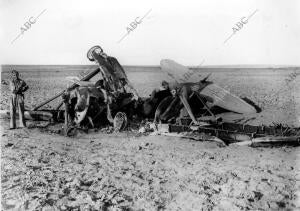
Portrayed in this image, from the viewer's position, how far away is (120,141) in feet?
27.6

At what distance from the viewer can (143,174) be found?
597 centimetres

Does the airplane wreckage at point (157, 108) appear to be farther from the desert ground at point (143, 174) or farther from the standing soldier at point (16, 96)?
the standing soldier at point (16, 96)

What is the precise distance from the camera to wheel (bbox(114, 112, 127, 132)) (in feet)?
31.7

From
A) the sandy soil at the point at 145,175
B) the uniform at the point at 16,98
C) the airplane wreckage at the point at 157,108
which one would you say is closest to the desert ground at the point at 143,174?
the sandy soil at the point at 145,175

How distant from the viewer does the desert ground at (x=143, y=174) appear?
491cm

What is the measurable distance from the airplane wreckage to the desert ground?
637 millimetres

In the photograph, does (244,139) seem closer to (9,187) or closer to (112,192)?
(112,192)

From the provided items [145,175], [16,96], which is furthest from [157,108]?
[145,175]

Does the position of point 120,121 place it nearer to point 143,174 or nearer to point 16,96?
point 16,96

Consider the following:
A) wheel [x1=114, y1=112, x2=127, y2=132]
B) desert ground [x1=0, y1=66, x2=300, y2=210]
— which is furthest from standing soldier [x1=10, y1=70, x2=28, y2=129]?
wheel [x1=114, y1=112, x2=127, y2=132]

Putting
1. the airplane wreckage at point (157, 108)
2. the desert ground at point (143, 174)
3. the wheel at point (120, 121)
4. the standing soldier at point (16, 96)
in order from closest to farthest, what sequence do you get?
the desert ground at point (143, 174) < the airplane wreckage at point (157, 108) < the standing soldier at point (16, 96) < the wheel at point (120, 121)

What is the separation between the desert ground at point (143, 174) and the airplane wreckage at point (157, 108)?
25.1 inches

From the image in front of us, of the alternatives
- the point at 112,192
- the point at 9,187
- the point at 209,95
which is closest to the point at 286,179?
the point at 112,192

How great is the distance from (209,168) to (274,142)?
6.83 feet
